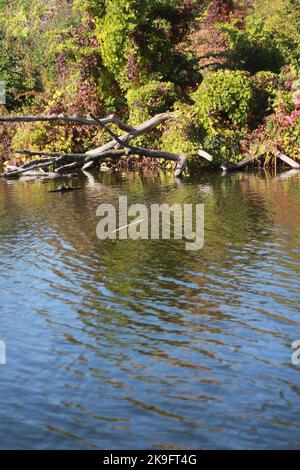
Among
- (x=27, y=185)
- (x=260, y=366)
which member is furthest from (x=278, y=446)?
(x=27, y=185)

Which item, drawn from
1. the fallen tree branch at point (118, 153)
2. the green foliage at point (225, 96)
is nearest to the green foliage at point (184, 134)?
the fallen tree branch at point (118, 153)

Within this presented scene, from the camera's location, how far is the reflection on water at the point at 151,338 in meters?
7.74

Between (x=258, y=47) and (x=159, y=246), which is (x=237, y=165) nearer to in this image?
(x=258, y=47)

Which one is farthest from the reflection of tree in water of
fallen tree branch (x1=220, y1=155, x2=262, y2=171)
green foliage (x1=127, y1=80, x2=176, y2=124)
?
green foliage (x1=127, y1=80, x2=176, y2=124)

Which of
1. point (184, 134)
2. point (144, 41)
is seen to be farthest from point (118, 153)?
point (144, 41)

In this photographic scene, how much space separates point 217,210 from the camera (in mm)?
21047

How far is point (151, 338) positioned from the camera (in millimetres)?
10391

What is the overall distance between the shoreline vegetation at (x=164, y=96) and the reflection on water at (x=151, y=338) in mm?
13414

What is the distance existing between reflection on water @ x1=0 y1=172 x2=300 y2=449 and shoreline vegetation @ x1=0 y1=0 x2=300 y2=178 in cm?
1341

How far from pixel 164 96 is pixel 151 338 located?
85.0ft

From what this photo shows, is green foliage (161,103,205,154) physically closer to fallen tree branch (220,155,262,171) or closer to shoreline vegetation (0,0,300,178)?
shoreline vegetation (0,0,300,178)

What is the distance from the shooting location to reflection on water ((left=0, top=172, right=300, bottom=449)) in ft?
25.4
